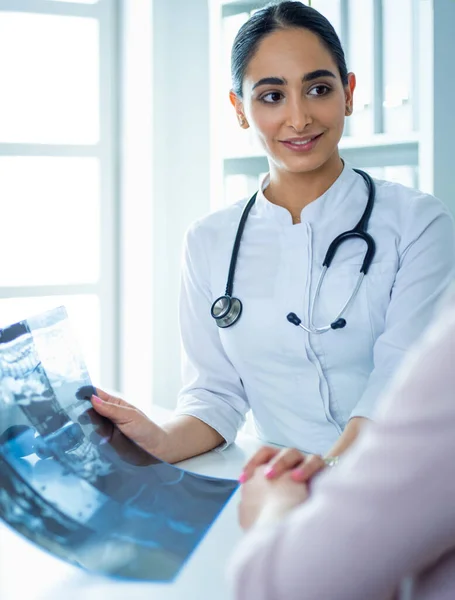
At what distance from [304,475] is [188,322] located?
708 mm

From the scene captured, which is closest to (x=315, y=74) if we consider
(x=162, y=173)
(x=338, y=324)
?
(x=338, y=324)

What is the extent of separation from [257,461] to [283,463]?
0.03m

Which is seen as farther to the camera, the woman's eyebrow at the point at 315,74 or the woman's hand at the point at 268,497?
the woman's eyebrow at the point at 315,74

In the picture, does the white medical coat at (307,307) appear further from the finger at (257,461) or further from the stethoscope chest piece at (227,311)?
the finger at (257,461)

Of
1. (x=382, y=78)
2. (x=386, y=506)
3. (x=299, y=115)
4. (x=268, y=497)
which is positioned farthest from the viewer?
(x=382, y=78)

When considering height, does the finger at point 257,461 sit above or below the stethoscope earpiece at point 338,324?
below

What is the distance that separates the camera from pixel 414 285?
A: 4.09 ft

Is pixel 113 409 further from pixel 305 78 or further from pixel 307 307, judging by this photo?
pixel 305 78

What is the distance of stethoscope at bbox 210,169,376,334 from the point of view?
51.4 inches

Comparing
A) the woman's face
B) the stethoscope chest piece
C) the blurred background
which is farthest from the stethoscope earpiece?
the blurred background

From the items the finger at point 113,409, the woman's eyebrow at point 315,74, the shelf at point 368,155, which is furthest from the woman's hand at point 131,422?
the shelf at point 368,155

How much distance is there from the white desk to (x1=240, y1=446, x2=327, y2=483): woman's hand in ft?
0.32

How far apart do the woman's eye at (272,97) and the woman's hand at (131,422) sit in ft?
2.10

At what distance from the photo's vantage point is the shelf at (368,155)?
176 cm
